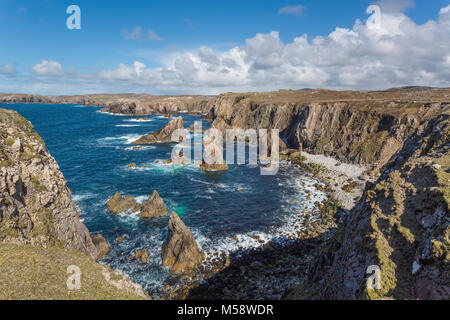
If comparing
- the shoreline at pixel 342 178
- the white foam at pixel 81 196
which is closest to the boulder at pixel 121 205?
the white foam at pixel 81 196

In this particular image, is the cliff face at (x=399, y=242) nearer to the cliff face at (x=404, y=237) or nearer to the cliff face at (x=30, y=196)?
the cliff face at (x=404, y=237)

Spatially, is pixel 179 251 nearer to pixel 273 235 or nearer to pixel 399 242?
pixel 273 235

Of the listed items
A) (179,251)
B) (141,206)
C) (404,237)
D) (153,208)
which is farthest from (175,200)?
(404,237)

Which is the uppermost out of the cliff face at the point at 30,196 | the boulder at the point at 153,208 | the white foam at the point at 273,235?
the cliff face at the point at 30,196

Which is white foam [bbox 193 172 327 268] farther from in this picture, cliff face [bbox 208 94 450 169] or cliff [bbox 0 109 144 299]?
cliff face [bbox 208 94 450 169]

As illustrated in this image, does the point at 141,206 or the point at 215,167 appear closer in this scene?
the point at 141,206
